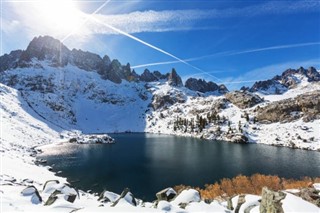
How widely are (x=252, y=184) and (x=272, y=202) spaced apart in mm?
62352

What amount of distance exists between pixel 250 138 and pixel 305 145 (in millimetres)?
39098

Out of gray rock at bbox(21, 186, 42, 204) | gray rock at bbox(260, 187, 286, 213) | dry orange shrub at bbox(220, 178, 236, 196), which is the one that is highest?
gray rock at bbox(260, 187, 286, 213)

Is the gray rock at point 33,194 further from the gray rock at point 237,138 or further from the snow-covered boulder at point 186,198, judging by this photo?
the gray rock at point 237,138

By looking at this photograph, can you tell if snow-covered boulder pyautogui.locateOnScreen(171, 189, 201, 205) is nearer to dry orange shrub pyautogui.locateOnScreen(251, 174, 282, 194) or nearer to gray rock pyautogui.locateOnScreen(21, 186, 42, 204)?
gray rock pyautogui.locateOnScreen(21, 186, 42, 204)

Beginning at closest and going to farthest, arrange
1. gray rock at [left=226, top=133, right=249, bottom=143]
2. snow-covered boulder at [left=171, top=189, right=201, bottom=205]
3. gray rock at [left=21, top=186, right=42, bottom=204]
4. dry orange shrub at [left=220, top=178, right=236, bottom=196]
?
gray rock at [left=21, top=186, right=42, bottom=204], snow-covered boulder at [left=171, top=189, right=201, bottom=205], dry orange shrub at [left=220, top=178, right=236, bottom=196], gray rock at [left=226, top=133, right=249, bottom=143]

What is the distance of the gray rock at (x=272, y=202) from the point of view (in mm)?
18750

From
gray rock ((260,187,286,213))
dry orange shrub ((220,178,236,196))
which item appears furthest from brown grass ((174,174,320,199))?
gray rock ((260,187,286,213))

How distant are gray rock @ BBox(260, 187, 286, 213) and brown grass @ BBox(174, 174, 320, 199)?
4687 centimetres

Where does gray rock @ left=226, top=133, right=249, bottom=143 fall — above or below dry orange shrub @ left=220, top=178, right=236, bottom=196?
above

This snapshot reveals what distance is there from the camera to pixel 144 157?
11169 centimetres

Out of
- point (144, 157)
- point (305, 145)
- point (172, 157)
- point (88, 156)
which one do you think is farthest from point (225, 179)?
point (305, 145)

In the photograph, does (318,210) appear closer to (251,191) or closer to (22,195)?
(22,195)

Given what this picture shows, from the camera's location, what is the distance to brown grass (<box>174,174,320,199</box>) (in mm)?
68000

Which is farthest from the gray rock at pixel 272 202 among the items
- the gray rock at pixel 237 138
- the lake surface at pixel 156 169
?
the gray rock at pixel 237 138
